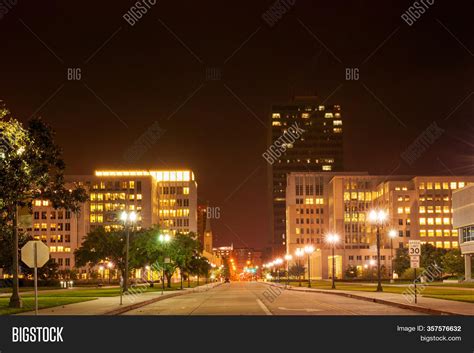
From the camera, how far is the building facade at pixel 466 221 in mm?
112681

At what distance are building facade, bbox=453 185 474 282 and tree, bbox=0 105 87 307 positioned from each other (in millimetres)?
84481

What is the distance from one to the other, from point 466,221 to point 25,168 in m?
95.2

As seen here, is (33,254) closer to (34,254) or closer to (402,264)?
(34,254)

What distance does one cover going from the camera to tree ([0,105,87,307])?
3456 cm

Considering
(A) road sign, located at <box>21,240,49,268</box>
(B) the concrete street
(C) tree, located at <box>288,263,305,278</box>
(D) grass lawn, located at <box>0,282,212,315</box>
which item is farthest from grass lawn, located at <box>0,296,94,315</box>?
(C) tree, located at <box>288,263,305,278</box>

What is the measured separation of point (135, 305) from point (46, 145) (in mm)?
9996

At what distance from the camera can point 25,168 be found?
35219 millimetres

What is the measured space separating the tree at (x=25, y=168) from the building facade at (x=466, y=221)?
84.5m

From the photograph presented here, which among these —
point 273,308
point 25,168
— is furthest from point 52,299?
point 273,308

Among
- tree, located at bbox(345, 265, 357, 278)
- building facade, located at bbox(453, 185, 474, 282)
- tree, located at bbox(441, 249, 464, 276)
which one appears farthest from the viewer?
tree, located at bbox(345, 265, 357, 278)

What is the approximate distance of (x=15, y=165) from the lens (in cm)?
3456

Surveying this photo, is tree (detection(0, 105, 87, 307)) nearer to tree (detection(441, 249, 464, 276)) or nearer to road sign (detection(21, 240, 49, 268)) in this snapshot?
road sign (detection(21, 240, 49, 268))
